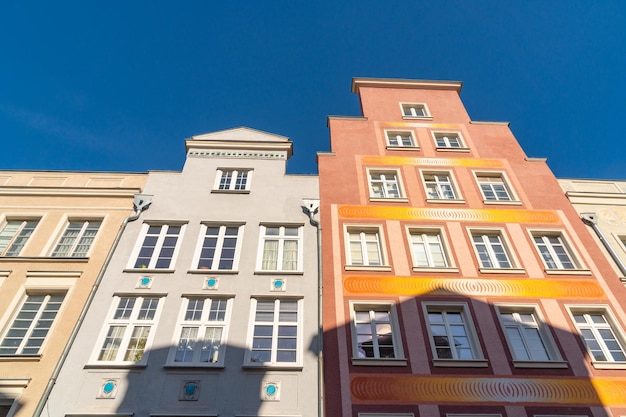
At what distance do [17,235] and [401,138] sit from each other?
65.8ft

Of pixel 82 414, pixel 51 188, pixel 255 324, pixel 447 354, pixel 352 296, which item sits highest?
pixel 51 188

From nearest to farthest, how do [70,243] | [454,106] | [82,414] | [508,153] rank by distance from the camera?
[82,414]
[70,243]
[508,153]
[454,106]

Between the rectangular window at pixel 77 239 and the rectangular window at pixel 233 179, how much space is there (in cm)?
591

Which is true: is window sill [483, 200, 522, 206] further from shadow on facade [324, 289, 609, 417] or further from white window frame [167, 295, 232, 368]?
white window frame [167, 295, 232, 368]

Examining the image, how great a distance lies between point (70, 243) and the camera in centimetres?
1922

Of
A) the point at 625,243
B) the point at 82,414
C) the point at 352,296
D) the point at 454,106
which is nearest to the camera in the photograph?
the point at 82,414

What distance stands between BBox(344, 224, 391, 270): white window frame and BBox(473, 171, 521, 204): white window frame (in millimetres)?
5877

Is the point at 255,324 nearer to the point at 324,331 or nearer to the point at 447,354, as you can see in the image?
the point at 324,331

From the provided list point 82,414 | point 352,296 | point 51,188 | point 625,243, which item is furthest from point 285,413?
point 625,243

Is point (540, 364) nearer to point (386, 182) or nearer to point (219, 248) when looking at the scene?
point (386, 182)

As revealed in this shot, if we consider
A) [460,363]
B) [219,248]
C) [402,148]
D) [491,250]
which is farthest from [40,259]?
[491,250]

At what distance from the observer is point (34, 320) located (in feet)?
52.7

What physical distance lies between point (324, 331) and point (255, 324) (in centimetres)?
250

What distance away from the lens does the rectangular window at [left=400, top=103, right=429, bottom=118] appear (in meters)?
27.6
